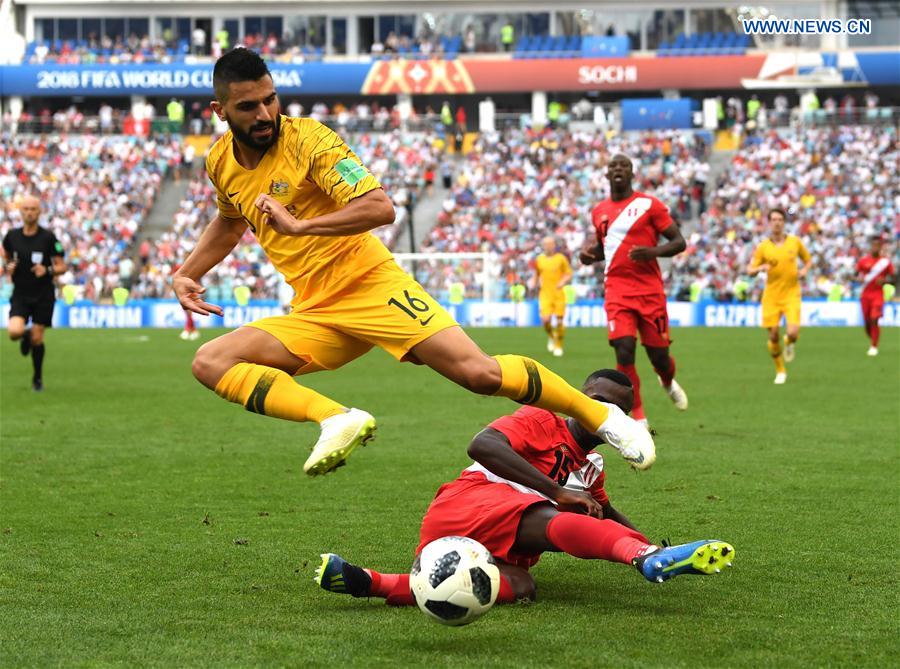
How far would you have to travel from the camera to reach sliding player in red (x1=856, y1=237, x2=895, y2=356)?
24.6 meters

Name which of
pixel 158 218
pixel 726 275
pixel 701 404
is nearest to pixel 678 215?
pixel 726 275

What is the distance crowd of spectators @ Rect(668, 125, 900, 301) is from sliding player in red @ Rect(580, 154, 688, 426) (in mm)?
26478

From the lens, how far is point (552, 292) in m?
26.8

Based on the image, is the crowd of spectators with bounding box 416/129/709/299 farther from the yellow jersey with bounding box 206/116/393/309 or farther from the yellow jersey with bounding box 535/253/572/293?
the yellow jersey with bounding box 206/116/393/309

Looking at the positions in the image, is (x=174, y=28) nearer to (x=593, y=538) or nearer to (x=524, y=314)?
(x=524, y=314)

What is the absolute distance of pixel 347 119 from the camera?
50.8 m

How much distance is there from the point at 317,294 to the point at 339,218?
72 cm

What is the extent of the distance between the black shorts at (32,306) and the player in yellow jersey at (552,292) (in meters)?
11.3

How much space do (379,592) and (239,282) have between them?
3574 cm

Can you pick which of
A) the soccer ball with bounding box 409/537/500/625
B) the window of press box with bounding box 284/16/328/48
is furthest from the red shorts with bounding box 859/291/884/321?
the window of press box with bounding box 284/16/328/48

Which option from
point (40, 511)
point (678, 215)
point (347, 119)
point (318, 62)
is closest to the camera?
point (40, 511)

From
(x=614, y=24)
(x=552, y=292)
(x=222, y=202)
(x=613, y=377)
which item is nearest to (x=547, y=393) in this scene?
(x=613, y=377)

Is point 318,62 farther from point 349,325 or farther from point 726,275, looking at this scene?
point 349,325

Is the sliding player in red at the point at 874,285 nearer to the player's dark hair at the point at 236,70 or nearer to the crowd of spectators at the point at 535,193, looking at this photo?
the crowd of spectators at the point at 535,193
